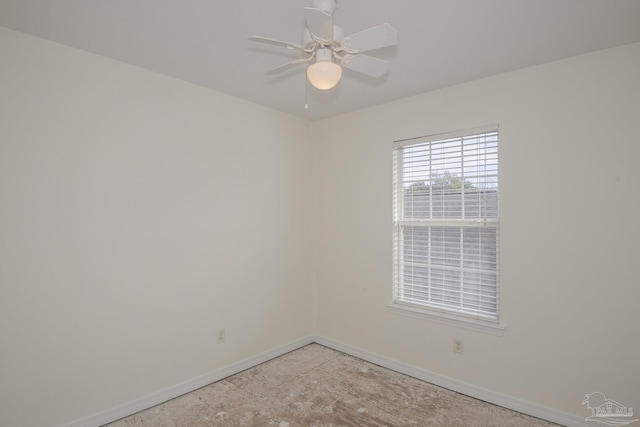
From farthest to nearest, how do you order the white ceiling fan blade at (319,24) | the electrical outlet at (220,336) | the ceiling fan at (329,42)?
1. the electrical outlet at (220,336)
2. the ceiling fan at (329,42)
3. the white ceiling fan blade at (319,24)

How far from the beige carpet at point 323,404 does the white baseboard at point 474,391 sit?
0.05m

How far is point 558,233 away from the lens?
238 cm

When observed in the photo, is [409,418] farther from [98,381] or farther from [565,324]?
[98,381]

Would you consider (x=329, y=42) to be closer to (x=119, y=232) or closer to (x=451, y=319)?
(x=119, y=232)

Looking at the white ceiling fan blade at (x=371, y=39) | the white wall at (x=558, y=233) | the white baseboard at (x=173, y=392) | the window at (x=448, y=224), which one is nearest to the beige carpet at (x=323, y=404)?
the white baseboard at (x=173, y=392)

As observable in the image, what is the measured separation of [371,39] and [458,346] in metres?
2.49

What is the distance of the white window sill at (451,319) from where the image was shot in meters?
2.61

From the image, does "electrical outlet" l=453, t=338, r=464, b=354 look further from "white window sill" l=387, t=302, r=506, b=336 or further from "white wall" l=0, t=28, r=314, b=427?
"white wall" l=0, t=28, r=314, b=427

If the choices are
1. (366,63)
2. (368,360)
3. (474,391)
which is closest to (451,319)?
(474,391)

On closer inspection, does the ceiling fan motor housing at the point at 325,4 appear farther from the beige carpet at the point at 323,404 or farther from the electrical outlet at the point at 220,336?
the electrical outlet at the point at 220,336

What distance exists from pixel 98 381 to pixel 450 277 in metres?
2.82

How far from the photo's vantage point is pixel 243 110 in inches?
127

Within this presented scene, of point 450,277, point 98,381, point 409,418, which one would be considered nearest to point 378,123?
point 450,277

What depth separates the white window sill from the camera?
261 centimetres
